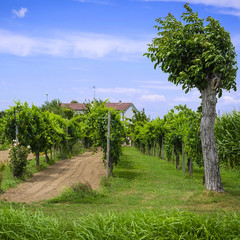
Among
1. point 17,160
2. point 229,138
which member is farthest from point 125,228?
point 17,160

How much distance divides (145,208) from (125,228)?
5.17 m

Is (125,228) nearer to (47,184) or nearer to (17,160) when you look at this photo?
(47,184)

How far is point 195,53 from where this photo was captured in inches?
521

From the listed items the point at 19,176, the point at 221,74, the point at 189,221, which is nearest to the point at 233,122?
the point at 221,74

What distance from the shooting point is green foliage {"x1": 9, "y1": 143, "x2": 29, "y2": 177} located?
58.3 ft

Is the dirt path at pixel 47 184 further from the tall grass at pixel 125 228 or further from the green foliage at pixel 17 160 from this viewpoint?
the tall grass at pixel 125 228

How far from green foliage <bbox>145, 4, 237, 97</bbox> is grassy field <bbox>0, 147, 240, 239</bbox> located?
4.87 metres

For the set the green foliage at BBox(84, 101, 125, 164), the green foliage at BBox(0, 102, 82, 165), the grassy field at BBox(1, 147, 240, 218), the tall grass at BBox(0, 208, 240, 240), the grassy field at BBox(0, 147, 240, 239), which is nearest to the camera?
the tall grass at BBox(0, 208, 240, 240)

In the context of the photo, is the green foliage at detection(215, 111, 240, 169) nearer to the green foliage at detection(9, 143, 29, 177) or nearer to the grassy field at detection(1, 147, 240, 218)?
the grassy field at detection(1, 147, 240, 218)

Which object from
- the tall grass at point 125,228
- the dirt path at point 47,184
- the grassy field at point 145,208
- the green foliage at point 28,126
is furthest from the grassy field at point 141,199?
the green foliage at point 28,126

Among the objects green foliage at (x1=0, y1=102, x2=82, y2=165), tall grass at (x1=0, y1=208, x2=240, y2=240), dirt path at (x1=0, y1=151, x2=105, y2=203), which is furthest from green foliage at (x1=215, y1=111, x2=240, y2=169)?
green foliage at (x1=0, y1=102, x2=82, y2=165)

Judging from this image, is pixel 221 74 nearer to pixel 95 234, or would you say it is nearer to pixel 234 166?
pixel 234 166

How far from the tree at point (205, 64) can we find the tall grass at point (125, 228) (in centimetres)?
774

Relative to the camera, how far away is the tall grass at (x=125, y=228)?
5.08 m
